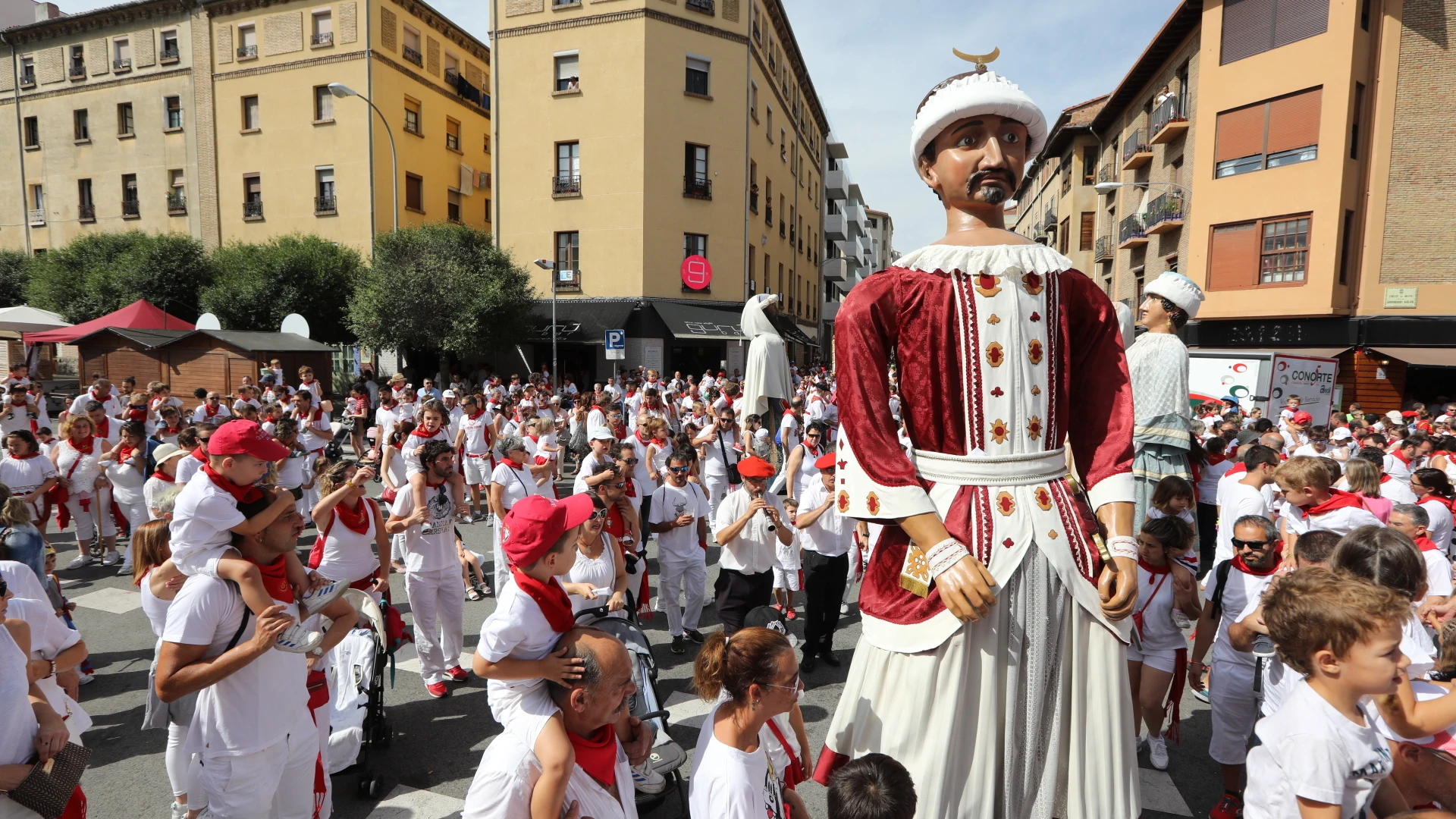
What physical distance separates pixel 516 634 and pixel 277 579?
1231 mm

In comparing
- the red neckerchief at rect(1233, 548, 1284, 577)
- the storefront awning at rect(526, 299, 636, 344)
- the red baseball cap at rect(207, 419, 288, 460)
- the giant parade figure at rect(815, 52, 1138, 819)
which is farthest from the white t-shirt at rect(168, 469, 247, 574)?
the storefront awning at rect(526, 299, 636, 344)

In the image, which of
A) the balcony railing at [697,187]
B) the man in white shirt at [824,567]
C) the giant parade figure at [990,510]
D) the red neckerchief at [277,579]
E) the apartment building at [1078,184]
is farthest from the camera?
the apartment building at [1078,184]

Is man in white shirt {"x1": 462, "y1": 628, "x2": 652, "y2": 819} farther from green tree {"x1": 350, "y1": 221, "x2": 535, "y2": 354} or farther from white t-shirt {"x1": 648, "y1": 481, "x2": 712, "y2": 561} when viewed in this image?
green tree {"x1": 350, "y1": 221, "x2": 535, "y2": 354}

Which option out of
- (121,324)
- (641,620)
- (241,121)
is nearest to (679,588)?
(641,620)

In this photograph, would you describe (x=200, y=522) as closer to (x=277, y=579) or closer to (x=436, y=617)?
(x=277, y=579)

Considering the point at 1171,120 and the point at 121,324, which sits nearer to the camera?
the point at 121,324

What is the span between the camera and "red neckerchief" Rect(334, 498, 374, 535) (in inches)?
195

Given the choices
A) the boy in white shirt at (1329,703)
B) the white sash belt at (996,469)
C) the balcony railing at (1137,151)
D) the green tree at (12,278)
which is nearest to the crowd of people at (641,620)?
the boy in white shirt at (1329,703)

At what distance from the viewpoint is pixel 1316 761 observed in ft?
6.63

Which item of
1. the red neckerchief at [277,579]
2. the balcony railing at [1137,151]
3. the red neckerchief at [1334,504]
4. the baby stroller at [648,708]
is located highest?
the balcony railing at [1137,151]

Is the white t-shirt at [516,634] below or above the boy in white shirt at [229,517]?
below

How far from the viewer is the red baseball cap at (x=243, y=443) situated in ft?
9.47

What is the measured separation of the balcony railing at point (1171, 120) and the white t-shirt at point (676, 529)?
23.3 m

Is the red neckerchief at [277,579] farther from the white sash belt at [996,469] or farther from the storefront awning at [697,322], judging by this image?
the storefront awning at [697,322]
